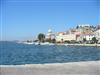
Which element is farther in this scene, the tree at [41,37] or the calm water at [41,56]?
the tree at [41,37]

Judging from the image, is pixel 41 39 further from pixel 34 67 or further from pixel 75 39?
pixel 34 67

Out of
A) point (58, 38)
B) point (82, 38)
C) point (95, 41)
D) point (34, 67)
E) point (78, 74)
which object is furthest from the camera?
point (58, 38)

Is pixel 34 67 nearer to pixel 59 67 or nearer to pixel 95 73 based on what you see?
pixel 59 67

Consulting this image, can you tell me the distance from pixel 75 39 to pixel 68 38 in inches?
268

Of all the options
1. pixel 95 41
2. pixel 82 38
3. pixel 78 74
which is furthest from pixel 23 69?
pixel 82 38

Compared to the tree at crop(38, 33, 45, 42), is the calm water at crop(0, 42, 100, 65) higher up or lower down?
lower down

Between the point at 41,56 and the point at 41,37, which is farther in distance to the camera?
the point at 41,37

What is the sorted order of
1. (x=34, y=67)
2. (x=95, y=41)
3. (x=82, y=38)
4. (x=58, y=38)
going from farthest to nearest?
(x=58, y=38), (x=82, y=38), (x=95, y=41), (x=34, y=67)

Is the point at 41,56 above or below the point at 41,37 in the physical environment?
below

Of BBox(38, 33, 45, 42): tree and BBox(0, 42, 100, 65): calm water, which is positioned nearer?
BBox(0, 42, 100, 65): calm water

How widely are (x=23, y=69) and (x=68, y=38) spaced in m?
176

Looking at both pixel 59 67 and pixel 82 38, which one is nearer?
pixel 59 67

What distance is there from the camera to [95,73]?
31.8ft

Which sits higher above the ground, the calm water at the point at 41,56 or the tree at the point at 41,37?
the tree at the point at 41,37
